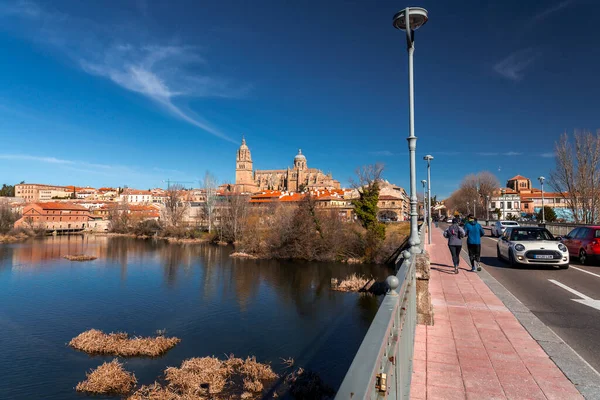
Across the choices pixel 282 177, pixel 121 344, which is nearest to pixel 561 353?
pixel 121 344

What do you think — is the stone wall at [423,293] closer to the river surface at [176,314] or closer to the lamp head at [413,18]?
the lamp head at [413,18]

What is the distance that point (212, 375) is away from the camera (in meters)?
11.1

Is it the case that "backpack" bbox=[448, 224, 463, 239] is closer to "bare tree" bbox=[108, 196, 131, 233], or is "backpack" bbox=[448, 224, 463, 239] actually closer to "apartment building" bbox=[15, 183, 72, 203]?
"bare tree" bbox=[108, 196, 131, 233]

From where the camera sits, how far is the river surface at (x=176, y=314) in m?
12.5

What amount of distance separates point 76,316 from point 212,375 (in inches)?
440

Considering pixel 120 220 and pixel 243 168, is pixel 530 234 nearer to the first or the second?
pixel 120 220

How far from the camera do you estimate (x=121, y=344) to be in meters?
13.7

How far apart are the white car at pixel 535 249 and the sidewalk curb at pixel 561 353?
516cm

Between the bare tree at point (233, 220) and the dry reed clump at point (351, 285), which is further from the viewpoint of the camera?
the bare tree at point (233, 220)

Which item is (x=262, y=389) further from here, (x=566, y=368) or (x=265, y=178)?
(x=265, y=178)

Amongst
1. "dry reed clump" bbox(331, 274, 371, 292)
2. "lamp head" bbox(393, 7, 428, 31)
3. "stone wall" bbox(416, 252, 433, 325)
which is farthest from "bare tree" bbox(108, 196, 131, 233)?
"stone wall" bbox(416, 252, 433, 325)

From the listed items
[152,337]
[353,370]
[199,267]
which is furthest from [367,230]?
[353,370]

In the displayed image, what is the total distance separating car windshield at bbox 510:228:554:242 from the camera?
12617 millimetres

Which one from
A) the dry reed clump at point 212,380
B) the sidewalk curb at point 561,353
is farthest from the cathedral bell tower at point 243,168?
the sidewalk curb at point 561,353
